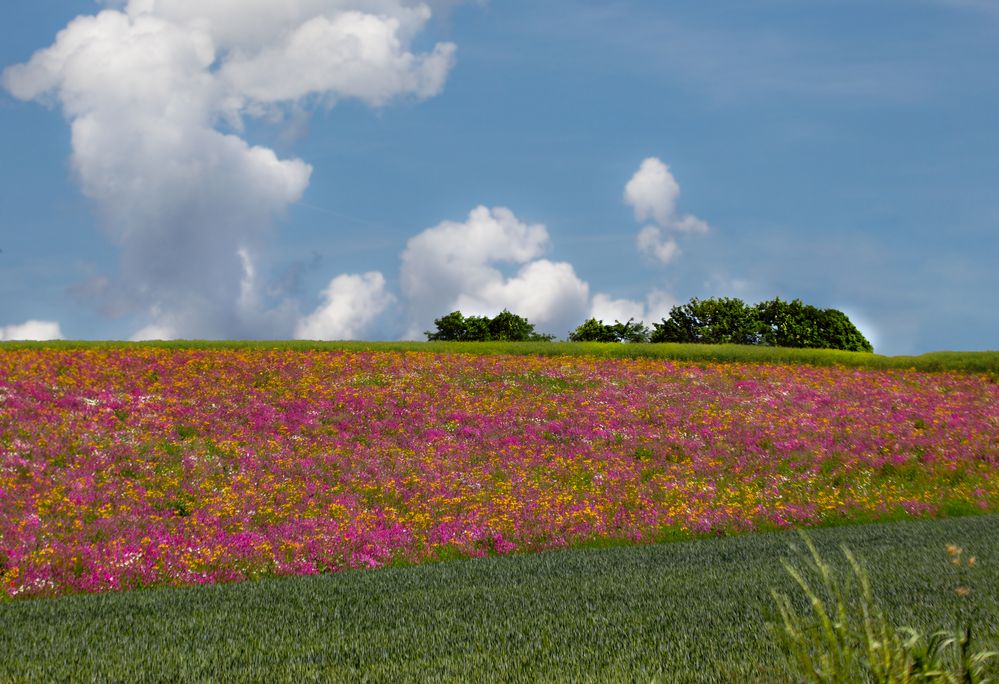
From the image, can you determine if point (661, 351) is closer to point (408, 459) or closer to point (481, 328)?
point (408, 459)

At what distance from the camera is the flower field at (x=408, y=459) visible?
14320mm

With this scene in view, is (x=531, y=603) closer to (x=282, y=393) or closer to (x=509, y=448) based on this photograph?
(x=509, y=448)

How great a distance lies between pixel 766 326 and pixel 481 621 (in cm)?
5333

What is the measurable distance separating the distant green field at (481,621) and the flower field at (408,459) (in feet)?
8.48

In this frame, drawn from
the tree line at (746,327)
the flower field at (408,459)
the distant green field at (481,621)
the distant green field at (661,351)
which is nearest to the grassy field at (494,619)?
the distant green field at (481,621)

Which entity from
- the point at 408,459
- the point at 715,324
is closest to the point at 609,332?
the point at 715,324

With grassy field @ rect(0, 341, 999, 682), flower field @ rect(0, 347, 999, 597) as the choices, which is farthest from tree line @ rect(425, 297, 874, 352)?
grassy field @ rect(0, 341, 999, 682)

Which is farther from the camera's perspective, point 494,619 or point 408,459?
point 408,459

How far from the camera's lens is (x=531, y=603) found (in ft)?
30.3

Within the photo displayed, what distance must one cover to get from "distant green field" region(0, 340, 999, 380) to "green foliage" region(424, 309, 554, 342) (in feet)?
82.2

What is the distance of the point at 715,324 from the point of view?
5884cm

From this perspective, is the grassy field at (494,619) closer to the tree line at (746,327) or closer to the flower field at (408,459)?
the flower field at (408,459)

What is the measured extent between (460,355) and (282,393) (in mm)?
9161

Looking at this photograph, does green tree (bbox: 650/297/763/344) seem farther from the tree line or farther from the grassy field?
the grassy field
